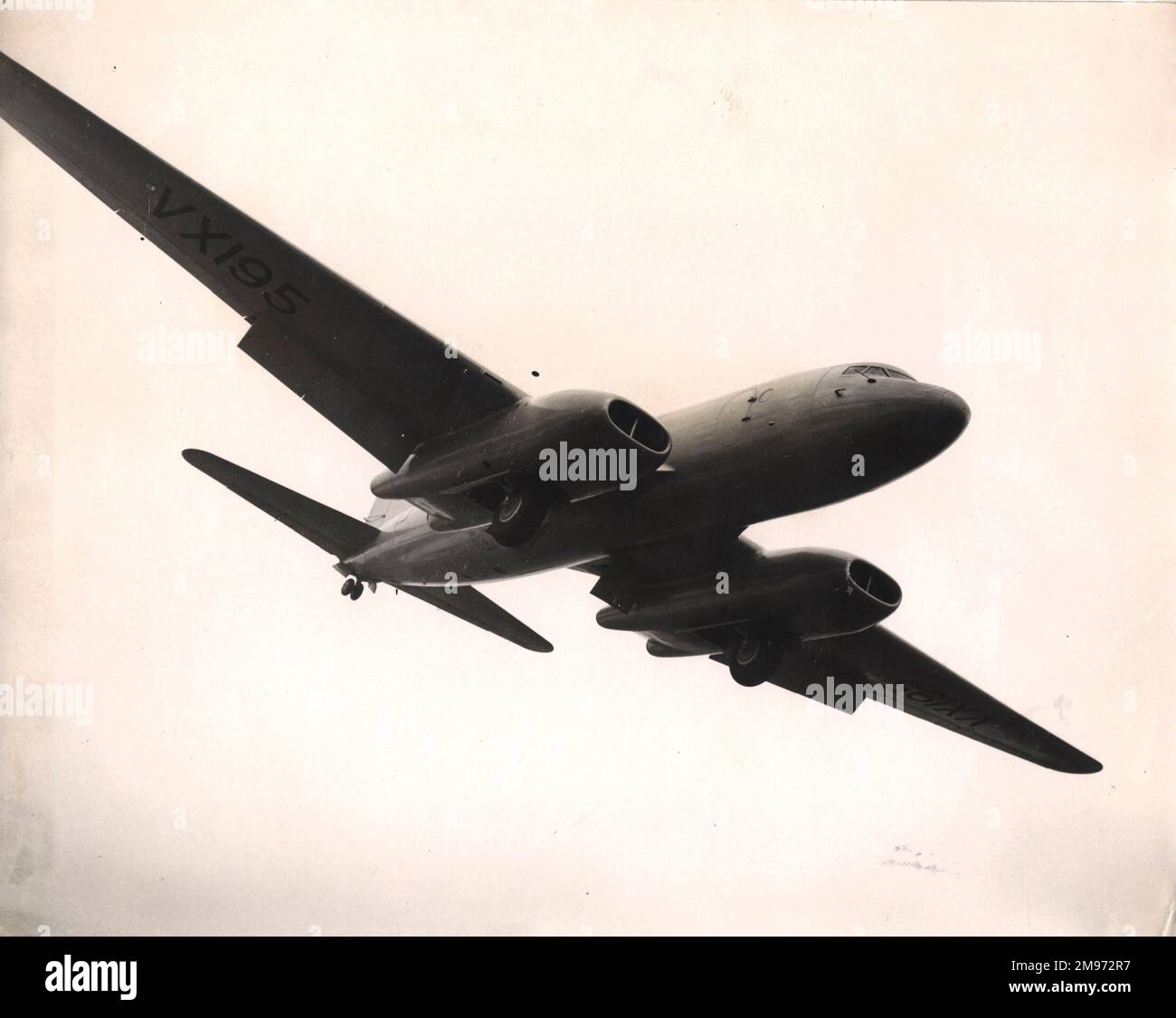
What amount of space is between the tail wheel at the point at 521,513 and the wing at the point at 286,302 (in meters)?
1.26

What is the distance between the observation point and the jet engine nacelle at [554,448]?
1498 centimetres

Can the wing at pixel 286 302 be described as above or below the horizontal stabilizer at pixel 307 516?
above

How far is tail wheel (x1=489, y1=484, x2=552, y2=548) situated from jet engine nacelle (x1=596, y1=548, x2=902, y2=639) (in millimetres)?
3484

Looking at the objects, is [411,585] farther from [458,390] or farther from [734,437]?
[734,437]

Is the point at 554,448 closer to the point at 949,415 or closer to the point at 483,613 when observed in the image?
the point at 949,415

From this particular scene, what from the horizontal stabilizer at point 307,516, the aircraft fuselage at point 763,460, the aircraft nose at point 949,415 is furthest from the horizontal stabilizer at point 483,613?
the aircraft nose at point 949,415

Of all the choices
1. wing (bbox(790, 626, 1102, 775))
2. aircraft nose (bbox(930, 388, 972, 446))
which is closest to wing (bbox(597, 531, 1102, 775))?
wing (bbox(790, 626, 1102, 775))

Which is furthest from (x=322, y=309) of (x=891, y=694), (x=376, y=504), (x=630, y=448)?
(x=891, y=694)

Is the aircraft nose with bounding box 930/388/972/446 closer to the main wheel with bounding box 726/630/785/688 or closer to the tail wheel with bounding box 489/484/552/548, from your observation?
the tail wheel with bounding box 489/484/552/548

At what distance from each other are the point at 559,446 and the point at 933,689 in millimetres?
9677

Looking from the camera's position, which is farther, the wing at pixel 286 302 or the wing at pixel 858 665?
the wing at pixel 858 665

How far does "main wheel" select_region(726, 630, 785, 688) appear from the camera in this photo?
19234mm

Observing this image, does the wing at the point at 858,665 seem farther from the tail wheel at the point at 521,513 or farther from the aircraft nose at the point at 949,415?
the aircraft nose at the point at 949,415

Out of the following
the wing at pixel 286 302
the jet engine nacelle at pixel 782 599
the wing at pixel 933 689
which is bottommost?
the wing at pixel 933 689
